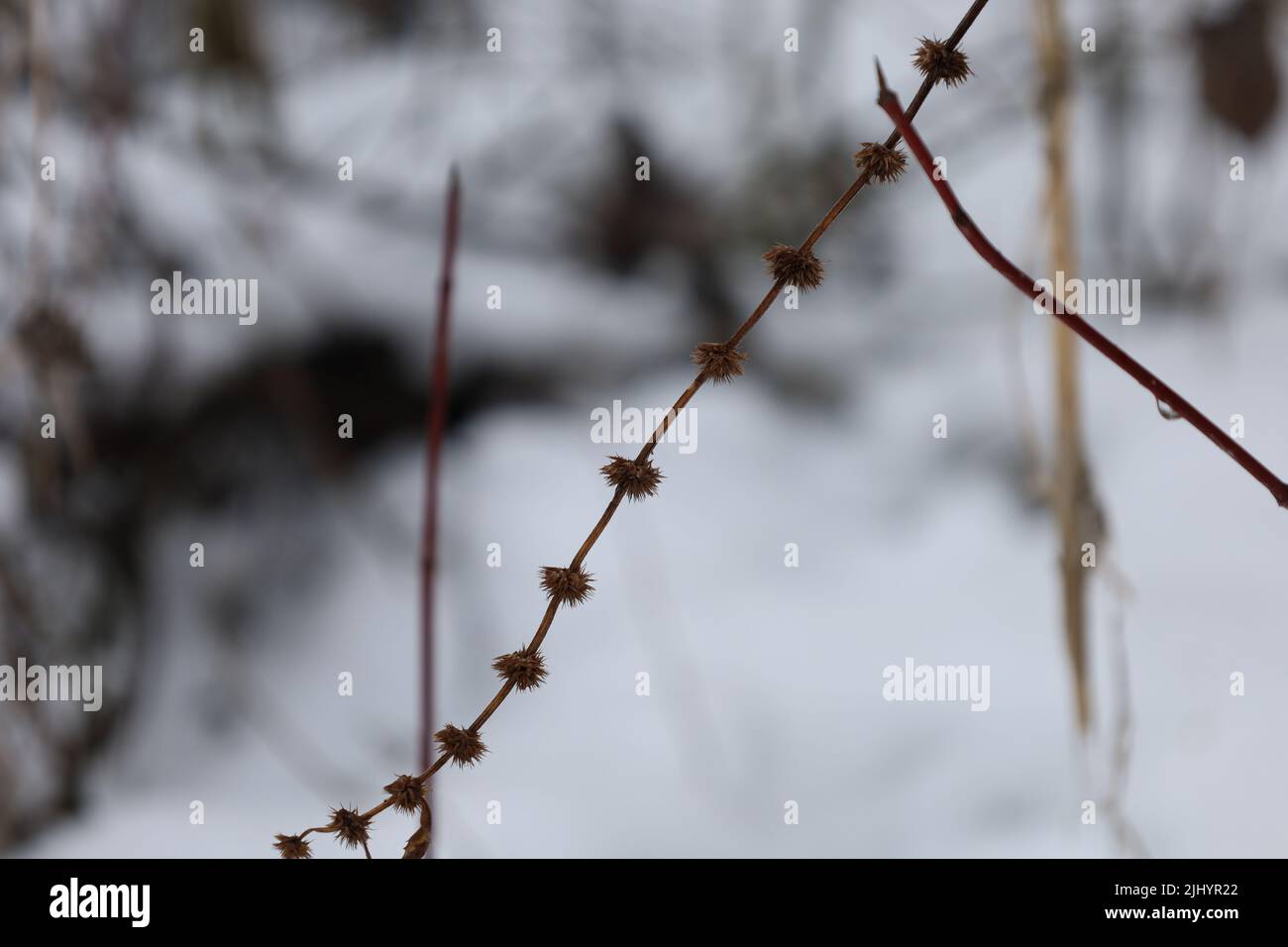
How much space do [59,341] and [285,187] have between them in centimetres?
32

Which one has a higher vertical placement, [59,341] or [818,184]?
[818,184]

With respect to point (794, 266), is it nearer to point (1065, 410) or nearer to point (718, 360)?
point (718, 360)

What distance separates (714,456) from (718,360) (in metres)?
0.73

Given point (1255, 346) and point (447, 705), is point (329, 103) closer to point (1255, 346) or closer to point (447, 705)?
point (447, 705)

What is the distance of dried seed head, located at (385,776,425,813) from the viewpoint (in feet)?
0.80

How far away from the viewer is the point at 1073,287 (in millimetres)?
575

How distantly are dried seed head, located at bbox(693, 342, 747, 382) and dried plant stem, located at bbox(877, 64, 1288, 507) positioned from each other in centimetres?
Result: 7

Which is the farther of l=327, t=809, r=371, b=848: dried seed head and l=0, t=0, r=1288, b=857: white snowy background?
l=0, t=0, r=1288, b=857: white snowy background

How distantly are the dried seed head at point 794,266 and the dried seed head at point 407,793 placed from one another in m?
0.17

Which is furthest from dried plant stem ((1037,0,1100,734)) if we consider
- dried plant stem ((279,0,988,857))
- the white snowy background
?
dried plant stem ((279,0,988,857))

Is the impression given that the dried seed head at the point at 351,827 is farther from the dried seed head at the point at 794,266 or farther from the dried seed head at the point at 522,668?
the dried seed head at the point at 794,266

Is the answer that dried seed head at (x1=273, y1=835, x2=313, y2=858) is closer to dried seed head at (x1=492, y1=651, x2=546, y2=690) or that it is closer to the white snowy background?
dried seed head at (x1=492, y1=651, x2=546, y2=690)

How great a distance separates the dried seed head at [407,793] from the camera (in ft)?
0.80
